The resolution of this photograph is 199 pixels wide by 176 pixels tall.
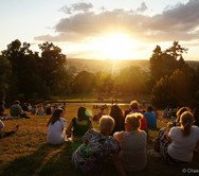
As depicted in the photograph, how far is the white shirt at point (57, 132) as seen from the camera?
1447 cm

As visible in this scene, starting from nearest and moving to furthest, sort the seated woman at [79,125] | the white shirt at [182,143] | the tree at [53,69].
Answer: the white shirt at [182,143] → the seated woman at [79,125] → the tree at [53,69]

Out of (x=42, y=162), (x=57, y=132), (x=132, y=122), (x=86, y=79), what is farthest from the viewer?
(x=86, y=79)

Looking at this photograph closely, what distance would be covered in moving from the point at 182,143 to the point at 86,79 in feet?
368

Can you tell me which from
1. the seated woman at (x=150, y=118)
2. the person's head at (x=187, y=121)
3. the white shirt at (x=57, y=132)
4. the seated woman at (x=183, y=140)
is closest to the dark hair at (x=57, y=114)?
the white shirt at (x=57, y=132)

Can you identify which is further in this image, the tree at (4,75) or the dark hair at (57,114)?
the tree at (4,75)

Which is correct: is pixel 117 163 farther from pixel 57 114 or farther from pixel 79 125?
pixel 79 125

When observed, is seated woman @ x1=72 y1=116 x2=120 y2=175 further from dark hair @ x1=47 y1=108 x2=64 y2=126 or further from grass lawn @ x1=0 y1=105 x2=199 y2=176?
dark hair @ x1=47 y1=108 x2=64 y2=126

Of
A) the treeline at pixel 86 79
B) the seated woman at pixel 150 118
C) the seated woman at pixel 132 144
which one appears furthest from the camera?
the treeline at pixel 86 79

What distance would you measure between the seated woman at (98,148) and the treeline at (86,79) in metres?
59.6

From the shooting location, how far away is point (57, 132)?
47.4 ft

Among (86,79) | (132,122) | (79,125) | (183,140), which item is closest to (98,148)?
(132,122)

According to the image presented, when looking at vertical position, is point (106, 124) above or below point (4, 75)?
below

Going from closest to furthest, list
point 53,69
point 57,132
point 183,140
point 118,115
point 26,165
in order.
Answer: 1. point 183,140
2. point 26,165
3. point 118,115
4. point 57,132
5. point 53,69

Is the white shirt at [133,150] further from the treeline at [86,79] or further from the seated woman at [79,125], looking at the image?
the treeline at [86,79]
